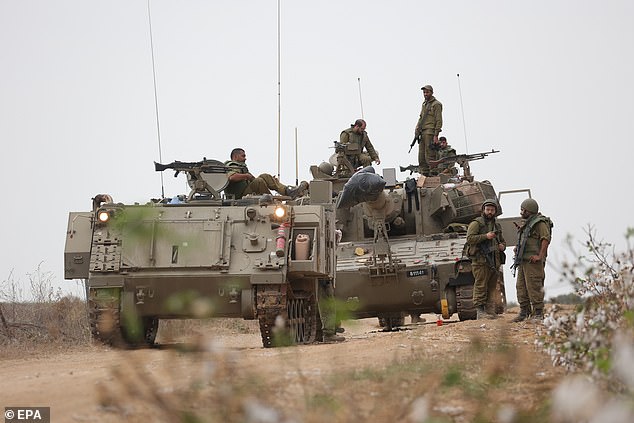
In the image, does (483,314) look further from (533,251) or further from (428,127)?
(428,127)

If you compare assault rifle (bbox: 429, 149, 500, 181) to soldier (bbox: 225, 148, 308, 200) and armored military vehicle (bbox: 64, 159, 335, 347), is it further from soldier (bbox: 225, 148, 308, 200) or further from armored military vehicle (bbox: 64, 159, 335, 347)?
armored military vehicle (bbox: 64, 159, 335, 347)

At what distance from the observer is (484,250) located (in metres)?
14.1

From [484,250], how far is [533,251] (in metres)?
1.40

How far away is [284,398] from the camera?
17.0 feet

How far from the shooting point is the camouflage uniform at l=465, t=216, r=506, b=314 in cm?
1408

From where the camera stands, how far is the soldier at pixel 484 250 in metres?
14.1

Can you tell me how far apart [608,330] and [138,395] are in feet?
9.02

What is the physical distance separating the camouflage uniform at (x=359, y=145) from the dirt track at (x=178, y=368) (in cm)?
756

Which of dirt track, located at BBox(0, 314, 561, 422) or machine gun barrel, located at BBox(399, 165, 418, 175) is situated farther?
machine gun barrel, located at BBox(399, 165, 418, 175)

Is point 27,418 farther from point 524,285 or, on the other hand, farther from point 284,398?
point 524,285

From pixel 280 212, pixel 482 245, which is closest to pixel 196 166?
pixel 280 212

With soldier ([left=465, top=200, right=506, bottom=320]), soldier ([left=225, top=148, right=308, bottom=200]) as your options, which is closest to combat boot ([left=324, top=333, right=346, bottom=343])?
soldier ([left=225, top=148, right=308, bottom=200])

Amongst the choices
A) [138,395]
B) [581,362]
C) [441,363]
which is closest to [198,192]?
[441,363]

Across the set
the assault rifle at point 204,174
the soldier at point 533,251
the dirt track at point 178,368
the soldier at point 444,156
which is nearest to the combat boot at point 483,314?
the soldier at point 533,251
